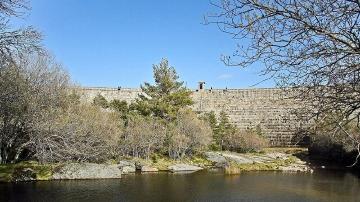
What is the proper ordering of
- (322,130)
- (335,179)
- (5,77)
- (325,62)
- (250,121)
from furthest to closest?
(250,121)
(335,179)
(5,77)
(322,130)
(325,62)

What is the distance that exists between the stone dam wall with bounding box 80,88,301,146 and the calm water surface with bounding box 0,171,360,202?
21.6 m

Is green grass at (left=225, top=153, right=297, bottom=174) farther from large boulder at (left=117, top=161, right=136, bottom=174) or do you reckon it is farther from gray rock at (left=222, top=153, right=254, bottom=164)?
large boulder at (left=117, top=161, right=136, bottom=174)

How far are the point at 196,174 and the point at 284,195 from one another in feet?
30.7

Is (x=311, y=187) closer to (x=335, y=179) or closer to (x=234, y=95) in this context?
(x=335, y=179)

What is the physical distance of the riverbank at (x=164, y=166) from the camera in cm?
2534

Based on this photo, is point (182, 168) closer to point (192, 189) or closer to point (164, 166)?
point (164, 166)

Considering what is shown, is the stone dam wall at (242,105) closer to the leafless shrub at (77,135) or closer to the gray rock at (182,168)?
the leafless shrub at (77,135)

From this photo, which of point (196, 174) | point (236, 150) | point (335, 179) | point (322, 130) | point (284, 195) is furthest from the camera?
point (236, 150)

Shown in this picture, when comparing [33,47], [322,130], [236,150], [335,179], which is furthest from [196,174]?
[322,130]

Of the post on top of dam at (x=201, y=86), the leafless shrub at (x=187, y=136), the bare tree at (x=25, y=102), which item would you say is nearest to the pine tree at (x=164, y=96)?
the leafless shrub at (x=187, y=136)

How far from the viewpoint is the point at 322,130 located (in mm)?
5188

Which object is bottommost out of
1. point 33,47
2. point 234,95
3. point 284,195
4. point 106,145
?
point 284,195

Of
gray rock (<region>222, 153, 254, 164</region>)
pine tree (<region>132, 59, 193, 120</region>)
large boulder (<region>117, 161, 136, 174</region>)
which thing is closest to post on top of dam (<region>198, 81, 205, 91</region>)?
pine tree (<region>132, 59, 193, 120</region>)

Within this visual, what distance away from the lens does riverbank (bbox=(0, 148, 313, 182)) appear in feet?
83.1
